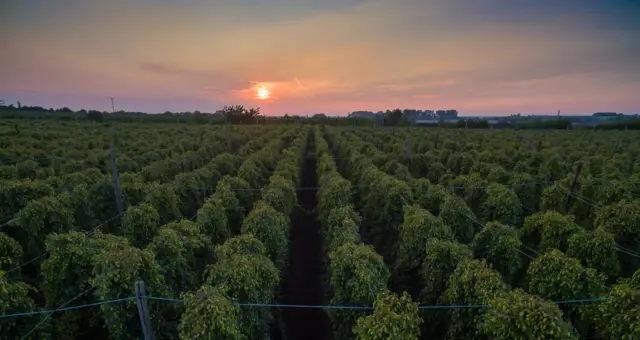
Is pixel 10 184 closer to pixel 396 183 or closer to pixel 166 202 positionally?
pixel 166 202

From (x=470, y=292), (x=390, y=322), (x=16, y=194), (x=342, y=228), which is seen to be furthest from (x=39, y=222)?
(x=470, y=292)

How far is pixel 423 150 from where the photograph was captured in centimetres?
3228

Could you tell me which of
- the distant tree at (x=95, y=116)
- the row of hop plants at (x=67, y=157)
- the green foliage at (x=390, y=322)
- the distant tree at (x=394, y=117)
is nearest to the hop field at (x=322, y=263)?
the green foliage at (x=390, y=322)

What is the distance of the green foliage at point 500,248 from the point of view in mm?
8719

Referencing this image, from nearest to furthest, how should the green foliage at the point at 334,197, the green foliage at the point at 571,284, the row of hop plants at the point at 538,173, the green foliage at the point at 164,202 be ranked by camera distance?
1. the green foliage at the point at 571,284
2. the green foliage at the point at 164,202
3. the row of hop plants at the point at 538,173
4. the green foliage at the point at 334,197

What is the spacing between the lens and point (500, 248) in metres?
8.87

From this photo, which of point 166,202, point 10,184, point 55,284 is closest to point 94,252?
point 55,284

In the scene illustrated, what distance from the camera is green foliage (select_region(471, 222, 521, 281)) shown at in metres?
8.72

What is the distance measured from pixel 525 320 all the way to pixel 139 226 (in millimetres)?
9855

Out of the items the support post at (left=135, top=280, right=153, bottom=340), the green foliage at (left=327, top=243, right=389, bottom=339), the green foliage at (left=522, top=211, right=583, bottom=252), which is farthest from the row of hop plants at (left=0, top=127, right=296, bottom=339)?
the green foliage at (left=522, top=211, right=583, bottom=252)

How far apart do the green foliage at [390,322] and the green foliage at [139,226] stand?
7.35 m

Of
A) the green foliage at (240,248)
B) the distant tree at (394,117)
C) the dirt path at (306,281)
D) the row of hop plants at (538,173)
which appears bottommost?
the dirt path at (306,281)

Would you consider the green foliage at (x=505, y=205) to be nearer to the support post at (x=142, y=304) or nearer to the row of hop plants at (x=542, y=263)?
the row of hop plants at (x=542, y=263)

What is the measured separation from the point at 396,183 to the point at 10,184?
Answer: 13.5m
